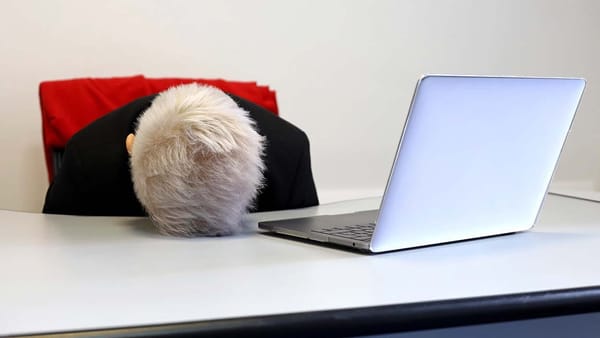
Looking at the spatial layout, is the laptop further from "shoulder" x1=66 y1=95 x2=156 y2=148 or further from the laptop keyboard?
"shoulder" x1=66 y1=95 x2=156 y2=148

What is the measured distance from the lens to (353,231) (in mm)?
726

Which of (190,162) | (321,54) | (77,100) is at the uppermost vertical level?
(321,54)

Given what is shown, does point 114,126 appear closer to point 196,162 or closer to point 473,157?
point 196,162

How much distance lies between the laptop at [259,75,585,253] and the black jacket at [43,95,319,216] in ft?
0.65

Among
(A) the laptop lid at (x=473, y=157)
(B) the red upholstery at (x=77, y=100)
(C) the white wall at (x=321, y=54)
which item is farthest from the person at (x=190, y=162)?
(C) the white wall at (x=321, y=54)

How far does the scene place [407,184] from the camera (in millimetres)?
615

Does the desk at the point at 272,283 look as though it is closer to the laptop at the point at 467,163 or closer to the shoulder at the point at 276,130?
the laptop at the point at 467,163

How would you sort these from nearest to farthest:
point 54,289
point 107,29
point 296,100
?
1. point 54,289
2. point 107,29
3. point 296,100

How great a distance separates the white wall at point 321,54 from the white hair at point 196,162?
1065 mm

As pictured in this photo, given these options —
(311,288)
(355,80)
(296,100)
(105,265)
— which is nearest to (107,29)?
(296,100)

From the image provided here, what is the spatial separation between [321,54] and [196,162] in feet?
4.45

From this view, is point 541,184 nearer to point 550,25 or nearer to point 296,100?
point 296,100

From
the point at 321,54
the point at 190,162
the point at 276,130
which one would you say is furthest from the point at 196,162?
the point at 321,54

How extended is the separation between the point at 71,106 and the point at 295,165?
630mm
